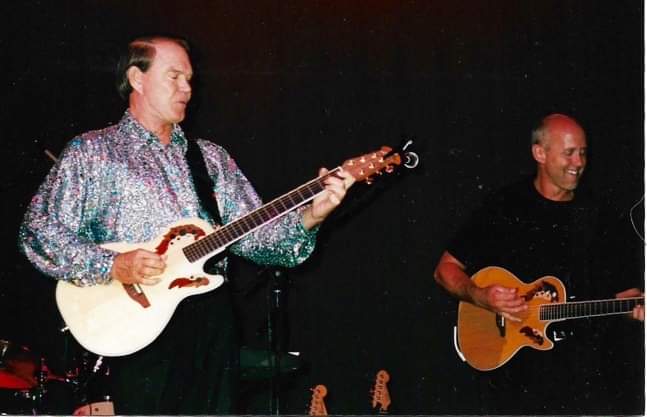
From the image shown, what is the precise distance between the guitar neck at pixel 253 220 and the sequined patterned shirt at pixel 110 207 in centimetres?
11

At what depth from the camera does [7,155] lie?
327 cm

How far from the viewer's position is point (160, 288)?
2.56m

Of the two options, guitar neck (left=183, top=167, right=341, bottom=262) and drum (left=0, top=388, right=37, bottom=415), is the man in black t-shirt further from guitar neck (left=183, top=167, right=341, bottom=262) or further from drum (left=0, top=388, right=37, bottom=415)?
drum (left=0, top=388, right=37, bottom=415)

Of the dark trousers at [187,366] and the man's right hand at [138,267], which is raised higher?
the man's right hand at [138,267]

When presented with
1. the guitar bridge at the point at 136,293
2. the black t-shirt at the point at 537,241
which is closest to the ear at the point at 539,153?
the black t-shirt at the point at 537,241

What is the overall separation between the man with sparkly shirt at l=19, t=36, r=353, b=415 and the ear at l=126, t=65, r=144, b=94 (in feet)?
0.24

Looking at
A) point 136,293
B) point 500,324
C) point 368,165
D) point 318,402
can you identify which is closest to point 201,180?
point 136,293

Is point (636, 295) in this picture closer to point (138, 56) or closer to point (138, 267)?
point (138, 267)

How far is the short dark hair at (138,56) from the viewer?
116 inches

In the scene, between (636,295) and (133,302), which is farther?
(636,295)

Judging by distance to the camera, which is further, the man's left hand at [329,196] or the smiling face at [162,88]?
the smiling face at [162,88]

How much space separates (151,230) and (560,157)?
1.79 metres

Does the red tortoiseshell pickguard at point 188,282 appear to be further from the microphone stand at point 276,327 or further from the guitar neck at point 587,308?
the guitar neck at point 587,308

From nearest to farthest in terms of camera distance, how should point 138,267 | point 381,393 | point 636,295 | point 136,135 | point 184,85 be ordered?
point 138,267
point 136,135
point 184,85
point 636,295
point 381,393
